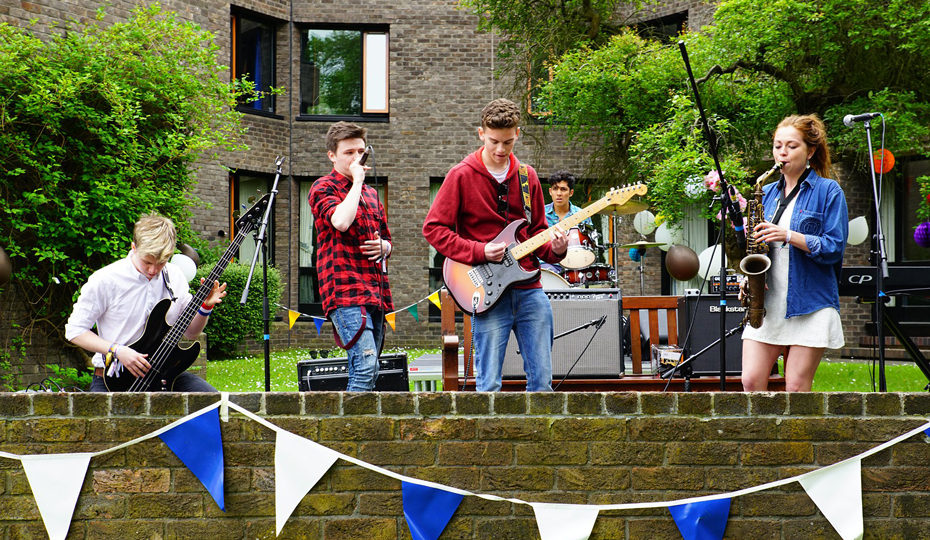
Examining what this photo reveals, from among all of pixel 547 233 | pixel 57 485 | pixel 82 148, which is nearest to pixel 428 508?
pixel 57 485

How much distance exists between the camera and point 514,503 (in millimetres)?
2820

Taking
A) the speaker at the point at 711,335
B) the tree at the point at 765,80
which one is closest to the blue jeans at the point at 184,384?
the speaker at the point at 711,335

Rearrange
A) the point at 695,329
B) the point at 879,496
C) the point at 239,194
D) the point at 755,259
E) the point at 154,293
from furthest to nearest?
1. the point at 239,194
2. the point at 695,329
3. the point at 154,293
4. the point at 755,259
5. the point at 879,496

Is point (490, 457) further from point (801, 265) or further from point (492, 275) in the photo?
point (801, 265)

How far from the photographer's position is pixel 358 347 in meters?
4.36

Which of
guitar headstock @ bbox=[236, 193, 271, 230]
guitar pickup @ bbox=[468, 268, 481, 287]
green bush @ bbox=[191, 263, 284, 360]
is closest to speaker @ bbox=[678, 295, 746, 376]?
guitar pickup @ bbox=[468, 268, 481, 287]

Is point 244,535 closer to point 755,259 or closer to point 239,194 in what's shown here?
point 755,259

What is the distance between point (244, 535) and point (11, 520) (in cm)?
81

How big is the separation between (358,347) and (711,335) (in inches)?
131

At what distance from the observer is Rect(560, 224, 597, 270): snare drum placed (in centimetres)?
674

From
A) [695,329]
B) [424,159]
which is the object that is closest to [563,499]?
[695,329]

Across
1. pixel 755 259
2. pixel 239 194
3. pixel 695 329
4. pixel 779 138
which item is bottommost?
pixel 695 329

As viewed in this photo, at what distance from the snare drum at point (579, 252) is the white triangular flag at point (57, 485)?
171 inches

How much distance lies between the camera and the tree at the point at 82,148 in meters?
7.88
